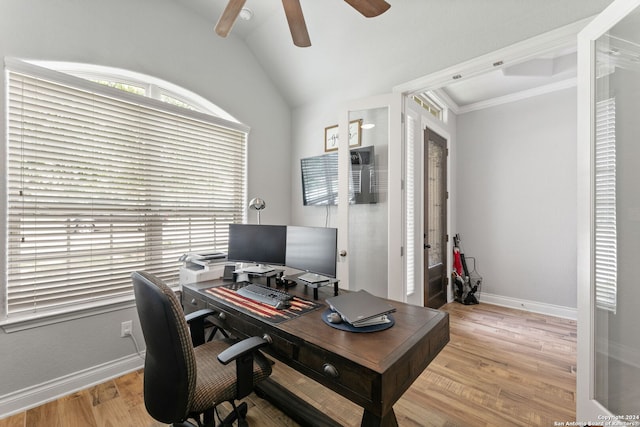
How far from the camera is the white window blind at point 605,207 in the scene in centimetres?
150

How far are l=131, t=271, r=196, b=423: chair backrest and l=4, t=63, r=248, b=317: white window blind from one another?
1.33m

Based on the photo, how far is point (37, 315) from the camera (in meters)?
1.83

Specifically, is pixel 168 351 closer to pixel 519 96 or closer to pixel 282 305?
pixel 282 305

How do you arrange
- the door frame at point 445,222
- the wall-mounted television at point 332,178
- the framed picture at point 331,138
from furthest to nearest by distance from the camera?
the door frame at point 445,222 → the framed picture at point 331,138 → the wall-mounted television at point 332,178

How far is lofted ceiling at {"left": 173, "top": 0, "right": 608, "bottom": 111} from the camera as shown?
186cm

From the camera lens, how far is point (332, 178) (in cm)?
295

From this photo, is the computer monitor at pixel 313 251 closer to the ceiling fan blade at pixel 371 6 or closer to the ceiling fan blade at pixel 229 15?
the ceiling fan blade at pixel 371 6

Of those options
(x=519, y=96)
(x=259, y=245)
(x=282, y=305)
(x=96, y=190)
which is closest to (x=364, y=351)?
(x=282, y=305)

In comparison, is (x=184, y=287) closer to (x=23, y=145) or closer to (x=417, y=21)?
(x=23, y=145)

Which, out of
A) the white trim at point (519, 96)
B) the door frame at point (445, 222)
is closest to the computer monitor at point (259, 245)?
the door frame at point (445, 222)

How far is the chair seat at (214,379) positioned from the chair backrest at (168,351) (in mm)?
82

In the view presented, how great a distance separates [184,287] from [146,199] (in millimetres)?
848

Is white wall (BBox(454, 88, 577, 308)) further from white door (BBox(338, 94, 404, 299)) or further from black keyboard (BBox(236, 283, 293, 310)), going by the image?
black keyboard (BBox(236, 283, 293, 310))

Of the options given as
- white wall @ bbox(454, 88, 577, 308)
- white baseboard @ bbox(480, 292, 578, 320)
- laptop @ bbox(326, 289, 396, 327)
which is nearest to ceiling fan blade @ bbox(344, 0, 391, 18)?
laptop @ bbox(326, 289, 396, 327)
